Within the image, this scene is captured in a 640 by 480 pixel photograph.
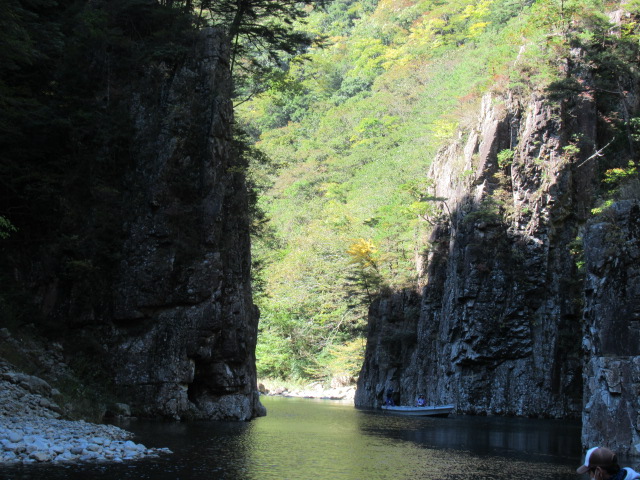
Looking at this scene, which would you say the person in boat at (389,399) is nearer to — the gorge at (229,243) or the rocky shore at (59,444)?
the gorge at (229,243)

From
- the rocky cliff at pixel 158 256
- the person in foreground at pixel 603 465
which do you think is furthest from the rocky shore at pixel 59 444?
the person in foreground at pixel 603 465

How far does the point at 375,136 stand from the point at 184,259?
159ft

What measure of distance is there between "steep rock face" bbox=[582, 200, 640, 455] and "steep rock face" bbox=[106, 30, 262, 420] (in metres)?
11.9

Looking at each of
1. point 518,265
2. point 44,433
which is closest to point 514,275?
point 518,265

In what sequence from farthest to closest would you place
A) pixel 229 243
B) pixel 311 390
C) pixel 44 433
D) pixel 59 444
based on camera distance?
pixel 311 390 → pixel 229 243 → pixel 44 433 → pixel 59 444

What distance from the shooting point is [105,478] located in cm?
1088

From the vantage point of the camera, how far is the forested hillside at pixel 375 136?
3531 centimetres

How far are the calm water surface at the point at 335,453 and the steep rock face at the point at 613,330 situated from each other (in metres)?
1.38

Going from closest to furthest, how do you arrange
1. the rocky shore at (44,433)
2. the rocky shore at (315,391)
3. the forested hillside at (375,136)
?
the rocky shore at (44,433) → the forested hillside at (375,136) → the rocky shore at (315,391)

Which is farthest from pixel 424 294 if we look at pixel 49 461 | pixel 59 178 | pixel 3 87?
pixel 49 461

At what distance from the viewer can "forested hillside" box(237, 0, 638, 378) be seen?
35312 mm

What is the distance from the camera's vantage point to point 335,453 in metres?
16.5

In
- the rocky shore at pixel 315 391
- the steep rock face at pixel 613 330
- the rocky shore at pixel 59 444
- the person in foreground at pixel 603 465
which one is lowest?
Result: the rocky shore at pixel 315 391

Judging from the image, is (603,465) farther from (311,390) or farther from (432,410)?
(311,390)
